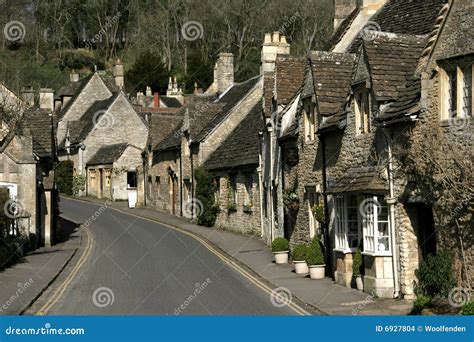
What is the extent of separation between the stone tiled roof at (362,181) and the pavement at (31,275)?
791cm

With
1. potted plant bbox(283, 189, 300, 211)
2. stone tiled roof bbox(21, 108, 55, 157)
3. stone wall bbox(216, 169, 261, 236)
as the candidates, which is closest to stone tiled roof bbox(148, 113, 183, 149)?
stone wall bbox(216, 169, 261, 236)

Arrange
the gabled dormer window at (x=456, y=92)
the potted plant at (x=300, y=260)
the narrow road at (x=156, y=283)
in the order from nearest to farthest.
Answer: the gabled dormer window at (x=456, y=92) < the narrow road at (x=156, y=283) < the potted plant at (x=300, y=260)

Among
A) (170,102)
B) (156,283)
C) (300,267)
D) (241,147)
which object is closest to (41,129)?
(241,147)

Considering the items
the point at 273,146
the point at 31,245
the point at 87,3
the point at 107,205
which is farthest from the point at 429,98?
the point at 87,3

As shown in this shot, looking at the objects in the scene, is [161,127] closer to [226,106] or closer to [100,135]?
[226,106]

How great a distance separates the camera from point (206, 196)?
1559 inches

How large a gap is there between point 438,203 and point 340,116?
19.5ft

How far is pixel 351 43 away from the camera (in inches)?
1057

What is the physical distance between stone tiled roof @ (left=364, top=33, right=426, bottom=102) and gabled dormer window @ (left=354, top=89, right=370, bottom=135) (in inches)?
34.4

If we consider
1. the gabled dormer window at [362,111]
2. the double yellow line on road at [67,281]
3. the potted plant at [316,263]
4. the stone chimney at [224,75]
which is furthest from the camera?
the stone chimney at [224,75]

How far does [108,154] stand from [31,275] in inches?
1510

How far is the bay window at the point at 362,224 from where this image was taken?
1752 cm

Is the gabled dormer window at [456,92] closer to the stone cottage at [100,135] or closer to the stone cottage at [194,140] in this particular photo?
the stone cottage at [194,140]

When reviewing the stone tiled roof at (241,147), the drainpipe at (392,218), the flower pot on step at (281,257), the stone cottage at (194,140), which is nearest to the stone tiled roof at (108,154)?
the stone cottage at (194,140)
